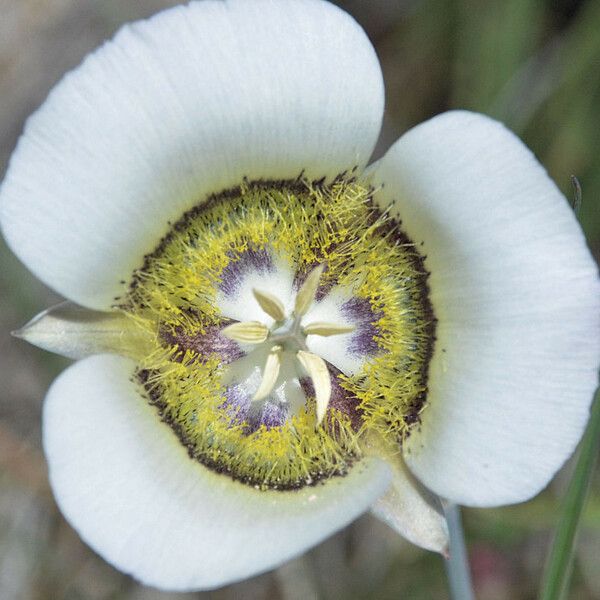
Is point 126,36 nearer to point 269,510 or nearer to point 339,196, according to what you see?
point 339,196

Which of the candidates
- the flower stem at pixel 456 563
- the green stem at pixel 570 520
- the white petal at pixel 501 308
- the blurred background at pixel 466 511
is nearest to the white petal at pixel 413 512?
the white petal at pixel 501 308

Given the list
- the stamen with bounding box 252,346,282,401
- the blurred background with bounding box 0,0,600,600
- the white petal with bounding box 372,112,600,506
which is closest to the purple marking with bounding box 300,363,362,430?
the stamen with bounding box 252,346,282,401

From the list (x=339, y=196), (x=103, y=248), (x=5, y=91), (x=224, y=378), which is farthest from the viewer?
(x=5, y=91)

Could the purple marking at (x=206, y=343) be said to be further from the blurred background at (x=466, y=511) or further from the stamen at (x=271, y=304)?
the blurred background at (x=466, y=511)

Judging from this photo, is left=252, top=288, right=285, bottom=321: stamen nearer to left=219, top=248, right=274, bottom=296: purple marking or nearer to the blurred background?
left=219, top=248, right=274, bottom=296: purple marking

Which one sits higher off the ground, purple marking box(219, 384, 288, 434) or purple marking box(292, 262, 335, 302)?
purple marking box(292, 262, 335, 302)

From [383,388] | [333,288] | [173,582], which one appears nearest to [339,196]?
[333,288]
